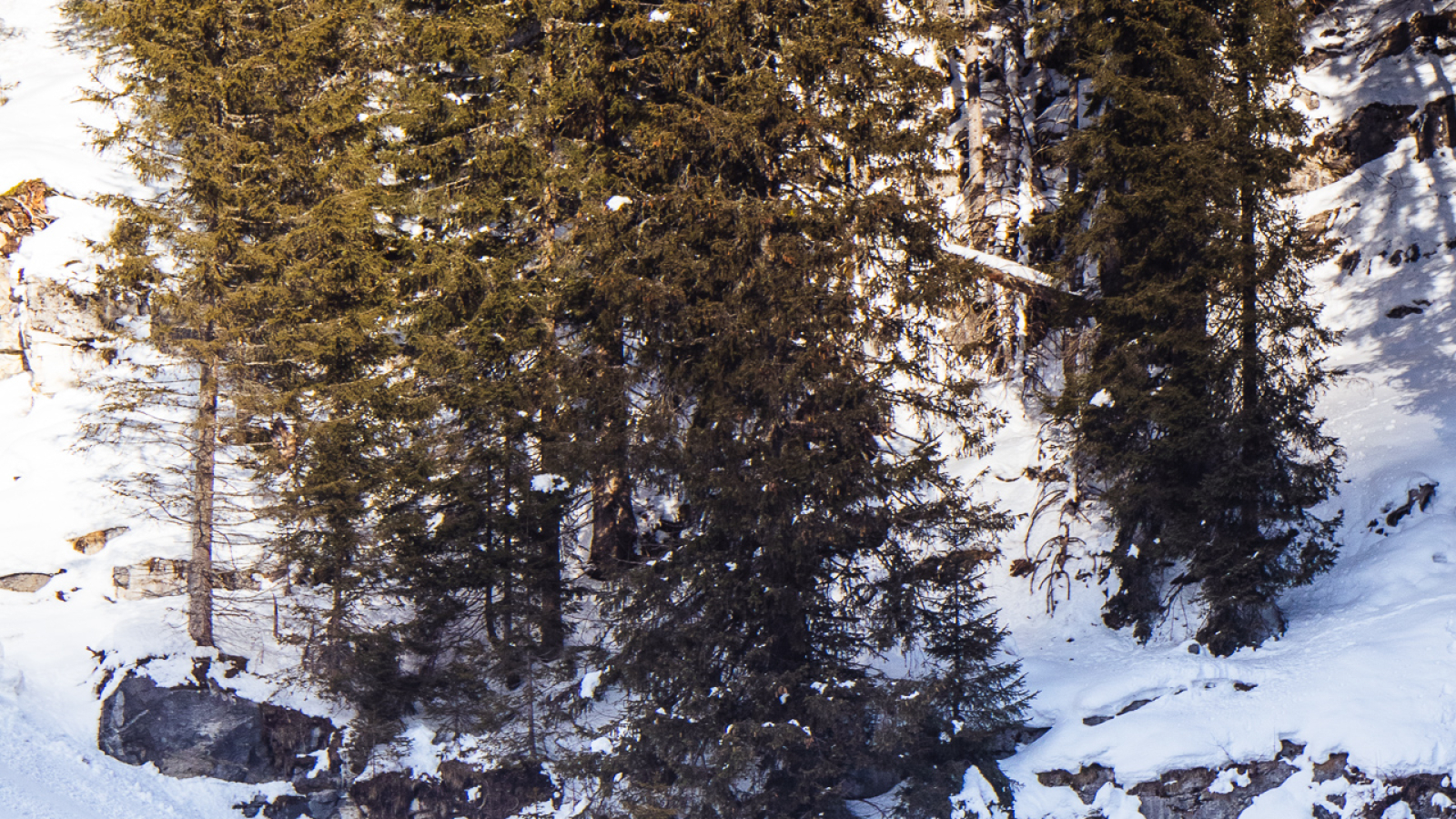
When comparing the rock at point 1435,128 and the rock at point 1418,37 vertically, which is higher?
the rock at point 1418,37

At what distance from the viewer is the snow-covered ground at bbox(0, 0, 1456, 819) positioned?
11.1 m

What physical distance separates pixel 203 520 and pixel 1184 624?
15150mm

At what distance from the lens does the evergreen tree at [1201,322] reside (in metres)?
12.1

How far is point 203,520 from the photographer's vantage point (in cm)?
1491

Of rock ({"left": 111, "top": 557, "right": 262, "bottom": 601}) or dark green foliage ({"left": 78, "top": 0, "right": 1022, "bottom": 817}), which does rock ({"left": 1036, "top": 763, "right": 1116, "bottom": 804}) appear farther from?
rock ({"left": 111, "top": 557, "right": 262, "bottom": 601})

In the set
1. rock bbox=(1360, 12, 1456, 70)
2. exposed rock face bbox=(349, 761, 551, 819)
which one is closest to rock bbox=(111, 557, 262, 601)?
exposed rock face bbox=(349, 761, 551, 819)

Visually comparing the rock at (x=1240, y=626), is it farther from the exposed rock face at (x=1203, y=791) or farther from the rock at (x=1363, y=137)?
the rock at (x=1363, y=137)

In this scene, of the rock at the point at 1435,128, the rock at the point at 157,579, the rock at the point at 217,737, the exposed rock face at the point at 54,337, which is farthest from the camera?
the exposed rock face at the point at 54,337

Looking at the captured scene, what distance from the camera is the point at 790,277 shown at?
11.2 meters

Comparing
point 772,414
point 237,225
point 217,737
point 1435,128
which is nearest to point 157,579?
point 217,737

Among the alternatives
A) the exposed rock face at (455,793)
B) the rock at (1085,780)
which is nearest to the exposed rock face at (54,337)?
the exposed rock face at (455,793)

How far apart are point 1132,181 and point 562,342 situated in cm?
902

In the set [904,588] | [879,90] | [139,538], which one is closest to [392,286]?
[139,538]

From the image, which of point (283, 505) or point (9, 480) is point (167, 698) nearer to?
point (283, 505)
